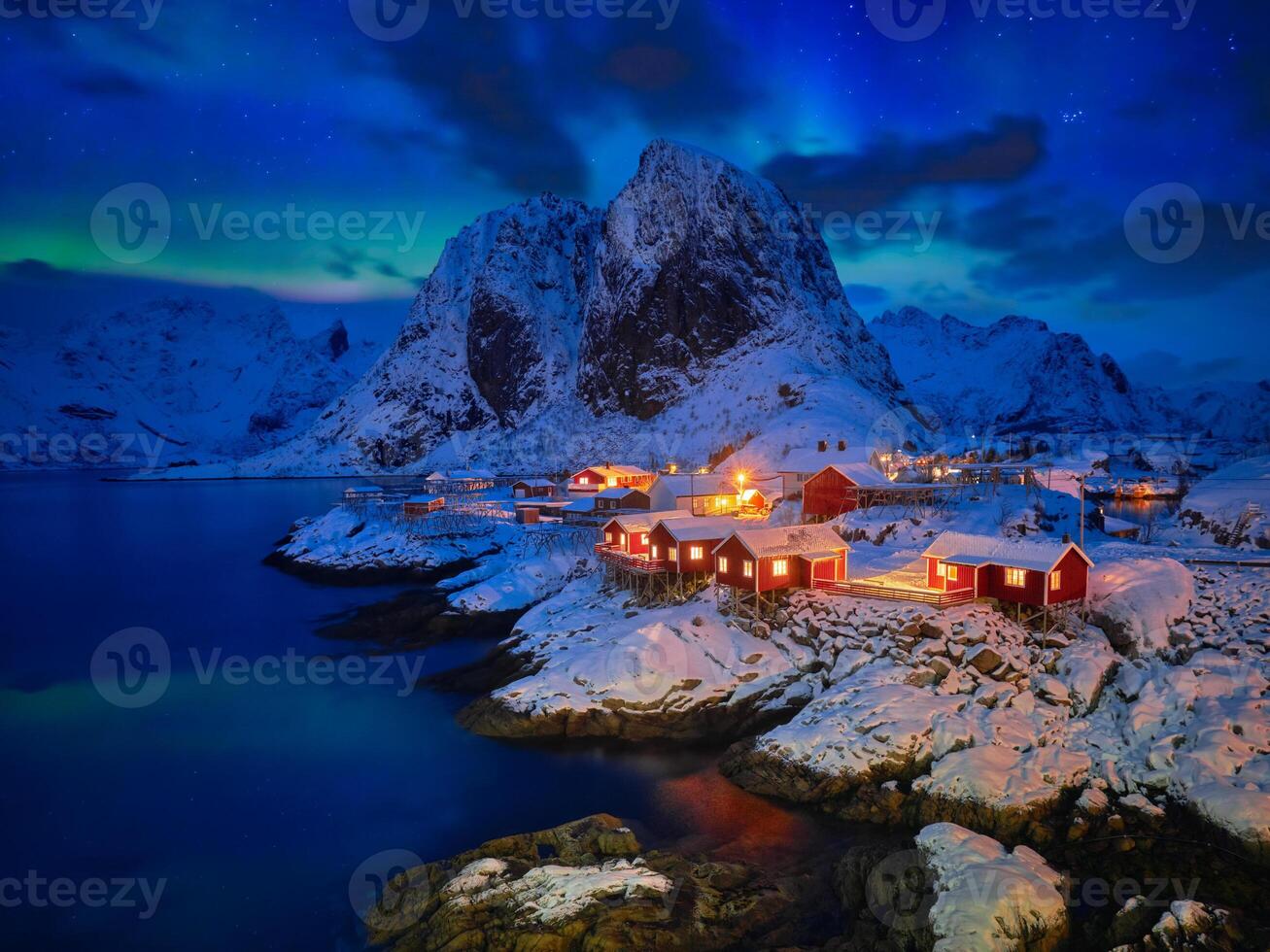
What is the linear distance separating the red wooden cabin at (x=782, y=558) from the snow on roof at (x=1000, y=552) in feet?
15.2

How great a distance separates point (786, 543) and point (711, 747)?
1156cm

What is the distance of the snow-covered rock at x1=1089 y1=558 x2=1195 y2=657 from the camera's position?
86.8 feet

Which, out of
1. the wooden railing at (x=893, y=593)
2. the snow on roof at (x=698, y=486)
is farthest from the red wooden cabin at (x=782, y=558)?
the snow on roof at (x=698, y=486)

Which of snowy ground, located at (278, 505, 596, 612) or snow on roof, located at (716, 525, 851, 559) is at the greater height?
snow on roof, located at (716, 525, 851, 559)

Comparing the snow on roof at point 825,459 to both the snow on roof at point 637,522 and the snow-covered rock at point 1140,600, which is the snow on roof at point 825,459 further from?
the snow-covered rock at point 1140,600

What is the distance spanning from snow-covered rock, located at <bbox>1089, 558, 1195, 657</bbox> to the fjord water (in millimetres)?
17008

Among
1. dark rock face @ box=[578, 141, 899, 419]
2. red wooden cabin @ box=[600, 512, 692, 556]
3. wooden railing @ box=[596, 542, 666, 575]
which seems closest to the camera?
wooden railing @ box=[596, 542, 666, 575]

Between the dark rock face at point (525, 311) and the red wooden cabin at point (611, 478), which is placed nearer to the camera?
the red wooden cabin at point (611, 478)

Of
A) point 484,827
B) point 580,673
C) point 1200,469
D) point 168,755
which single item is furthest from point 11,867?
point 1200,469

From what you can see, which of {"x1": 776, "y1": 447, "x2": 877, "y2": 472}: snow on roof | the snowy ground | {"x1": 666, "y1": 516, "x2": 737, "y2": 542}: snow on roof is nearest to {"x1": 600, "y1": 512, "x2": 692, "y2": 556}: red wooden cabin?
{"x1": 666, "y1": 516, "x2": 737, "y2": 542}: snow on roof

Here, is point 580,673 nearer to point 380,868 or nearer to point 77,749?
point 380,868

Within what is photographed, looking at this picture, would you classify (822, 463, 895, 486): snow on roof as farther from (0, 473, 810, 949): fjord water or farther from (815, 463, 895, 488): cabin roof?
(0, 473, 810, 949): fjord water

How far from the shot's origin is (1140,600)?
90.6ft

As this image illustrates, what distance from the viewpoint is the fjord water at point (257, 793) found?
1855 centimetres
